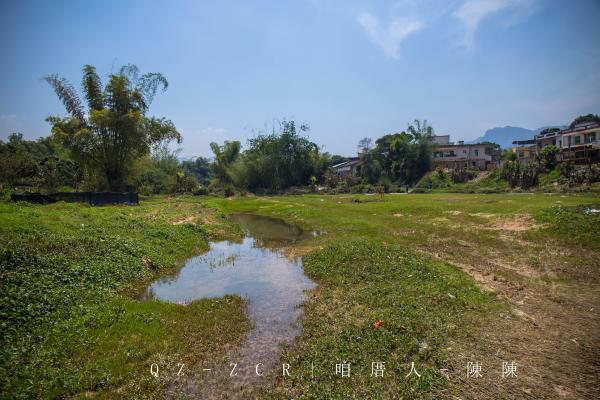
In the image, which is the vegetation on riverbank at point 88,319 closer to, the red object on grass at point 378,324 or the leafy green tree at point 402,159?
the red object on grass at point 378,324

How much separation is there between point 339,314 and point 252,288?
13.7 feet

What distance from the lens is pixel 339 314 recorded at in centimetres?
927

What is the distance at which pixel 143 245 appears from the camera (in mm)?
15258

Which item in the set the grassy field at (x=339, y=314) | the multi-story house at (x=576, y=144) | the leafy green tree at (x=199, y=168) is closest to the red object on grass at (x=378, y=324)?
the grassy field at (x=339, y=314)

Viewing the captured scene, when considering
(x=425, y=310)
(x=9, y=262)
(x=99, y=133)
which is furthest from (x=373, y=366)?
(x=99, y=133)

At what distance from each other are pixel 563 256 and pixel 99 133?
138 ft

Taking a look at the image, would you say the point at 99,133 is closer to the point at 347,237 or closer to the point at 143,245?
the point at 143,245

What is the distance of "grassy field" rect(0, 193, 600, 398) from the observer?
612 centimetres

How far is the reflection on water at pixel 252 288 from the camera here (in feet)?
23.7

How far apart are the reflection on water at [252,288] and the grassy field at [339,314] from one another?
515 millimetres

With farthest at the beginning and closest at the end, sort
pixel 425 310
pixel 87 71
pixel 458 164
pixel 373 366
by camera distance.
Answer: pixel 458 164 → pixel 87 71 → pixel 425 310 → pixel 373 366

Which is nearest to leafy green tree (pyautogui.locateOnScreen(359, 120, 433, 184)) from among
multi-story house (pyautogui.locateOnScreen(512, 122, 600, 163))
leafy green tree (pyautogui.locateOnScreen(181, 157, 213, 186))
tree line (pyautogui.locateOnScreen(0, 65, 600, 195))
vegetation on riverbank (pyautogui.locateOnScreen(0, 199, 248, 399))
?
tree line (pyautogui.locateOnScreen(0, 65, 600, 195))

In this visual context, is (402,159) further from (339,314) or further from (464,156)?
(339,314)

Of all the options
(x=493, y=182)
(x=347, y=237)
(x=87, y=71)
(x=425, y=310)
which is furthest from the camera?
(x=493, y=182)
